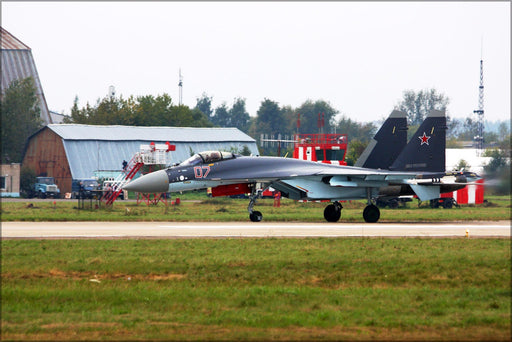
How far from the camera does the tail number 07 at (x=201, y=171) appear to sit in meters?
29.1

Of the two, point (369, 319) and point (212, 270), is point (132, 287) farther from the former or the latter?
point (369, 319)

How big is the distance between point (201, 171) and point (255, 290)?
16.5 m

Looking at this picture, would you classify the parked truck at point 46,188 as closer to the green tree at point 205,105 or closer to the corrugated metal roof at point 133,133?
the corrugated metal roof at point 133,133

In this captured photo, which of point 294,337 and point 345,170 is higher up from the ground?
point 345,170

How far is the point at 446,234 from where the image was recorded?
74.4 ft

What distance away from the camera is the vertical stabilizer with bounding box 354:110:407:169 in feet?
108

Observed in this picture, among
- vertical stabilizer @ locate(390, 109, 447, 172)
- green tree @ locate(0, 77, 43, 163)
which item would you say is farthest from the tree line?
vertical stabilizer @ locate(390, 109, 447, 172)

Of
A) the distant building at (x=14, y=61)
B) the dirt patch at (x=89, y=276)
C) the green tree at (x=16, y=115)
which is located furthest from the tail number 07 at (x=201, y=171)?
the dirt patch at (x=89, y=276)

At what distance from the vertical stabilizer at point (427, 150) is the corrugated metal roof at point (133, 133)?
3620 cm

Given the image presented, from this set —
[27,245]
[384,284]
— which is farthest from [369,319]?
[27,245]

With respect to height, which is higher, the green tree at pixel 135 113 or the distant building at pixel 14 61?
the green tree at pixel 135 113

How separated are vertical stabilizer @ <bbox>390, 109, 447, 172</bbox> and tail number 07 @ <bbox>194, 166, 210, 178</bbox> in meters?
9.49

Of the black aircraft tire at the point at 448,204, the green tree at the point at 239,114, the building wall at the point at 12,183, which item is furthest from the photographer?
the green tree at the point at 239,114

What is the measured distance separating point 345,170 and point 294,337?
2060 centimetres
